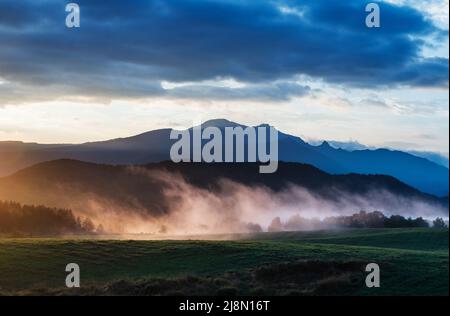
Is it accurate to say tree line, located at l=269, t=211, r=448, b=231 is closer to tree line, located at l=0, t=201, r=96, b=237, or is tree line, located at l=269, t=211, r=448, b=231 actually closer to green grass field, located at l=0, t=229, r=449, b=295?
green grass field, located at l=0, t=229, r=449, b=295

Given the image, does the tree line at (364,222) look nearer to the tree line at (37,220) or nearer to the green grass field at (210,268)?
the green grass field at (210,268)

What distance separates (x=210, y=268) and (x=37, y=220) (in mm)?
80145

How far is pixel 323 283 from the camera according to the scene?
152 ft

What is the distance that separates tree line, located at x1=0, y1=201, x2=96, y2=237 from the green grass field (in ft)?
175

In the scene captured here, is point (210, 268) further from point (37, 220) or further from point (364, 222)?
point (37, 220)

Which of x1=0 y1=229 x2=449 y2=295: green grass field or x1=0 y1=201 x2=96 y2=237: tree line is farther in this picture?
x1=0 y1=201 x2=96 y2=237: tree line

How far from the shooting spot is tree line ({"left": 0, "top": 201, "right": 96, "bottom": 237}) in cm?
11864

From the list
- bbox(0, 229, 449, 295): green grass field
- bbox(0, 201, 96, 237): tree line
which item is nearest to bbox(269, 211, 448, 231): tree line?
bbox(0, 229, 449, 295): green grass field

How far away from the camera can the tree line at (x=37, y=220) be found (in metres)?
119

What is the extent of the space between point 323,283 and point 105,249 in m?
25.1

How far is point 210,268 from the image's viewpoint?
55125 mm
